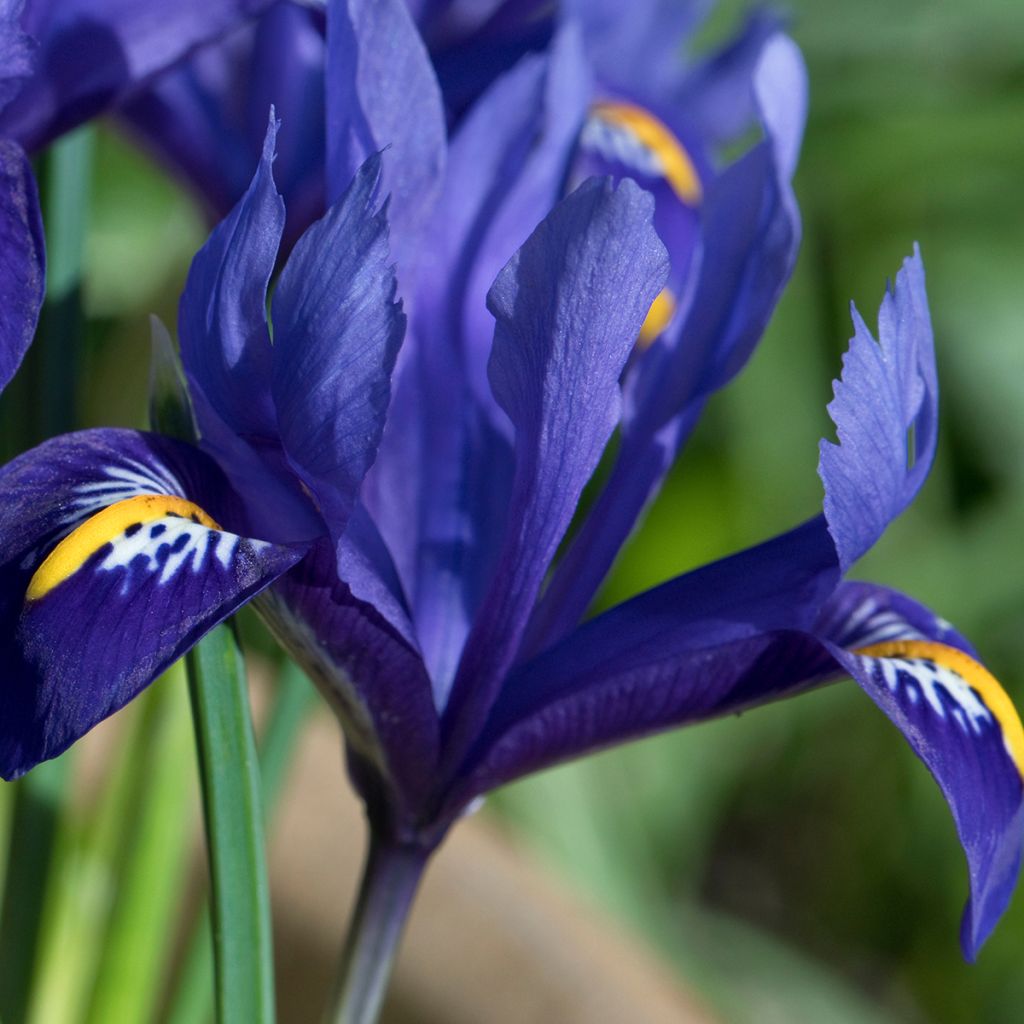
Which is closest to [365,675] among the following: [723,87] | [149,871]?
[149,871]

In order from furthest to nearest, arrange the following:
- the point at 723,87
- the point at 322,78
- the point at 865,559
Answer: the point at 865,559 → the point at 723,87 → the point at 322,78

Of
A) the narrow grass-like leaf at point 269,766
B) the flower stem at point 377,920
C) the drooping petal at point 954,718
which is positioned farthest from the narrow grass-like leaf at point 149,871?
the drooping petal at point 954,718

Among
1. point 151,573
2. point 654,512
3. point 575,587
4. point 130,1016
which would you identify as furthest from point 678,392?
point 654,512

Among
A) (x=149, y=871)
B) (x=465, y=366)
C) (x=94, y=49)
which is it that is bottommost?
(x=149, y=871)

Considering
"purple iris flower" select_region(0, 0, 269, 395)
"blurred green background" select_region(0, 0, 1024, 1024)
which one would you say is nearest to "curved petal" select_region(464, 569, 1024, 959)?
"purple iris flower" select_region(0, 0, 269, 395)

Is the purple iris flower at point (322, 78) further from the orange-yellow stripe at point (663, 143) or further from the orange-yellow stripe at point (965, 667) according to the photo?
the orange-yellow stripe at point (965, 667)

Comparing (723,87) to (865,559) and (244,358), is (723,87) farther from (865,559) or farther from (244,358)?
(865,559)
